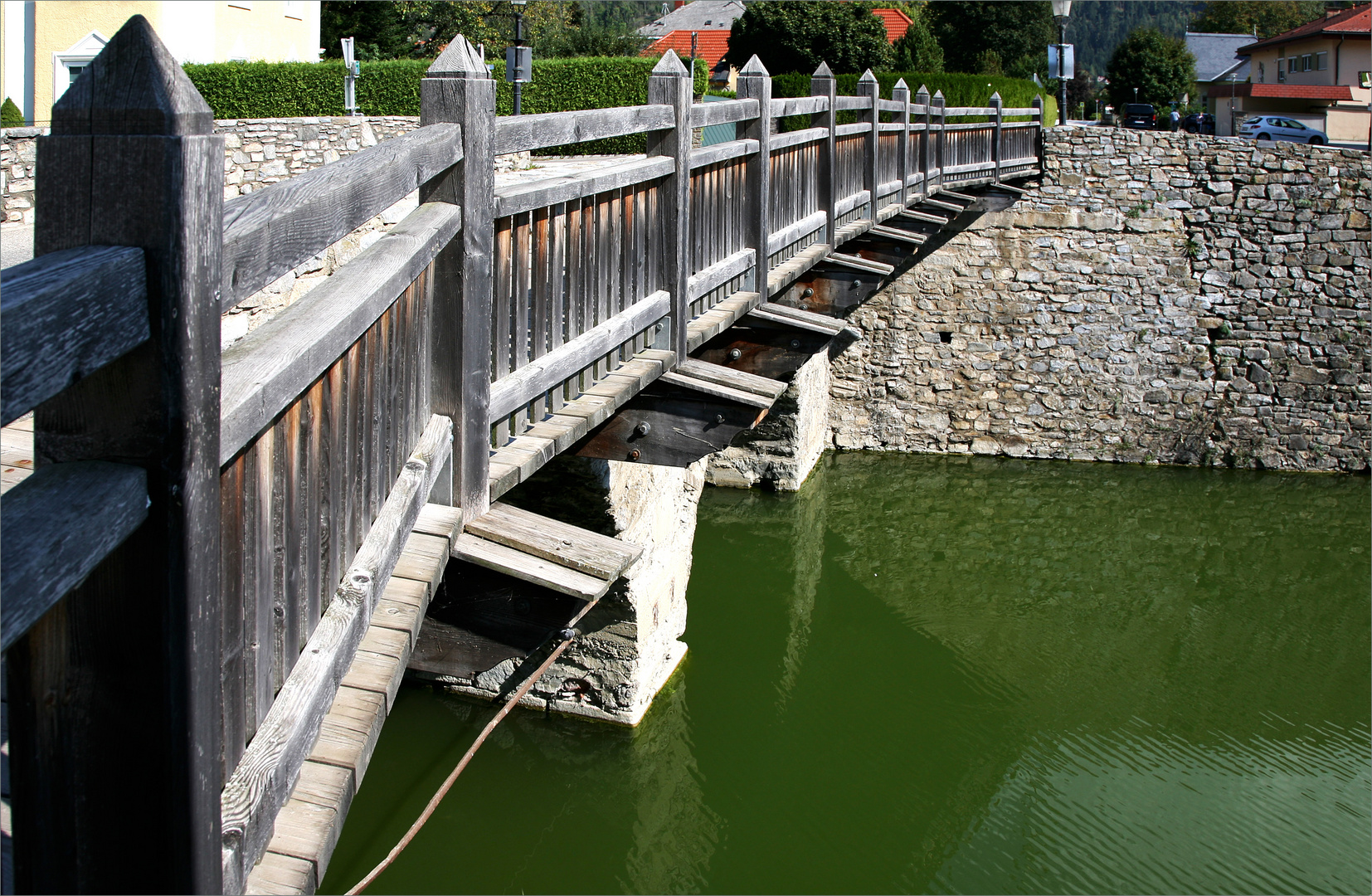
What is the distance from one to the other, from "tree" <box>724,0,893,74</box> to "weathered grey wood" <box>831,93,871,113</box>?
699 inches

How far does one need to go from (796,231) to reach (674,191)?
81.6 inches

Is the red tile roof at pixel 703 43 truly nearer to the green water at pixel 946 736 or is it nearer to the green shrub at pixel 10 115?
the green shrub at pixel 10 115

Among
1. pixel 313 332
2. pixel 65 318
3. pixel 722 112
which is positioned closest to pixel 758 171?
pixel 722 112

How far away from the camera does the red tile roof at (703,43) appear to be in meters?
41.3

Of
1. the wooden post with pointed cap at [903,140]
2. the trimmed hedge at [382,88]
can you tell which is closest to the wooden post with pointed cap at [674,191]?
the wooden post with pointed cap at [903,140]

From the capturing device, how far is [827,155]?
6.91 m

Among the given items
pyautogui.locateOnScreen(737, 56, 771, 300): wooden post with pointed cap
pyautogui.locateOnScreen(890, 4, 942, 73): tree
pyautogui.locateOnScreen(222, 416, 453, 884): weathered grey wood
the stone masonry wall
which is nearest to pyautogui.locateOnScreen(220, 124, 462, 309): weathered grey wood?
pyautogui.locateOnScreen(222, 416, 453, 884): weathered grey wood

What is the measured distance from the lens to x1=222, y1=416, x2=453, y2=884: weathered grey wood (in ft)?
5.13

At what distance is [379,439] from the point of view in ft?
7.29

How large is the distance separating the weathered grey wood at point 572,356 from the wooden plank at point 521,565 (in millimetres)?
379

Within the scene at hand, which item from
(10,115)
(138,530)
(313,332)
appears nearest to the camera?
(138,530)

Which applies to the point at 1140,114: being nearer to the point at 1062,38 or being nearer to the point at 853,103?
the point at 1062,38

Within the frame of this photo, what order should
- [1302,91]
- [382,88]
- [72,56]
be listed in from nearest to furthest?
[72,56]
[382,88]
[1302,91]

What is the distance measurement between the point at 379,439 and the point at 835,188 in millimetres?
5396
